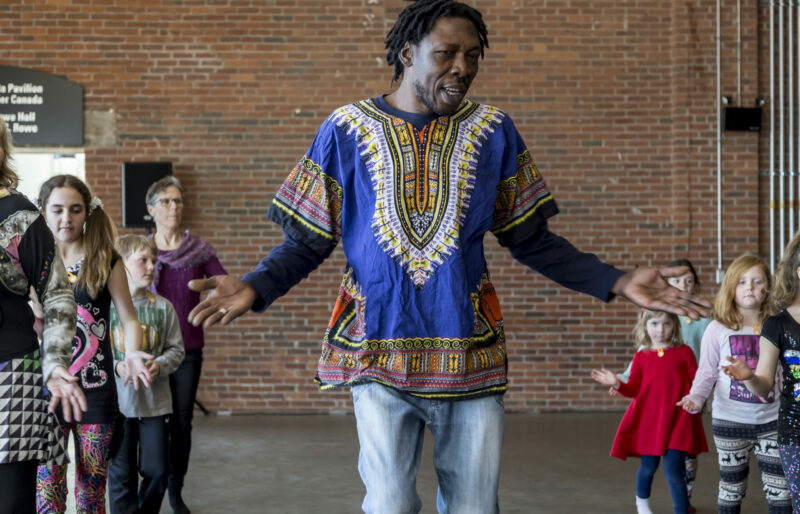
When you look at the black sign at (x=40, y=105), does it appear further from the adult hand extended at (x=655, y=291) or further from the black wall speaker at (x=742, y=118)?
the adult hand extended at (x=655, y=291)

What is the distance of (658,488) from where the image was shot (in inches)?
228

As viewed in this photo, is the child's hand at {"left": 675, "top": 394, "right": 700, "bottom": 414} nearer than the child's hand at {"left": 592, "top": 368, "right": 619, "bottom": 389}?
Yes

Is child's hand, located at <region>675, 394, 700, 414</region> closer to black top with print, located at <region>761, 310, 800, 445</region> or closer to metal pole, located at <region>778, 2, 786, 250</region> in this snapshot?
black top with print, located at <region>761, 310, 800, 445</region>

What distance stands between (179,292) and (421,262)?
3.49 metres

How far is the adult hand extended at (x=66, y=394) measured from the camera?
8.54 feet

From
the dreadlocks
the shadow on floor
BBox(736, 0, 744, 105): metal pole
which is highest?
BBox(736, 0, 744, 105): metal pole

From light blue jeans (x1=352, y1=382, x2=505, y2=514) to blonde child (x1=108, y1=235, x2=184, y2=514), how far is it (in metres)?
2.23

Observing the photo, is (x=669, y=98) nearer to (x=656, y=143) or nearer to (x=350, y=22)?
(x=656, y=143)

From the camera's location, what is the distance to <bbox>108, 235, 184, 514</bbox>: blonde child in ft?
14.2

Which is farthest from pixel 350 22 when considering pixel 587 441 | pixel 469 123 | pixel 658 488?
pixel 469 123

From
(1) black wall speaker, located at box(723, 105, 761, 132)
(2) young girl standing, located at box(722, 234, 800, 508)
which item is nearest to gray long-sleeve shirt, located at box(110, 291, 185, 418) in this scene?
(2) young girl standing, located at box(722, 234, 800, 508)

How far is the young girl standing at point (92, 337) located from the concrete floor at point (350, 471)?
1530 millimetres

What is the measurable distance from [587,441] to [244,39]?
15.6ft

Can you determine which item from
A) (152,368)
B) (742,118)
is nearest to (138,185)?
(152,368)
